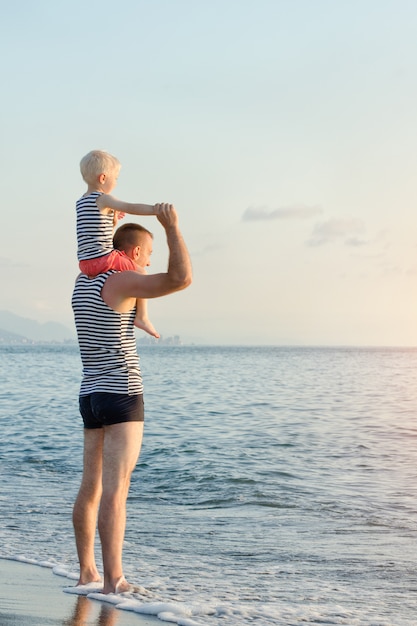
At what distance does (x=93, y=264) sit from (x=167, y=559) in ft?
8.04

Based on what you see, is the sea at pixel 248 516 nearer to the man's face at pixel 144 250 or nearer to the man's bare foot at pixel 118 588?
the man's bare foot at pixel 118 588

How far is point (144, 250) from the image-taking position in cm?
428

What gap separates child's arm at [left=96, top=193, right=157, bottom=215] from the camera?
3795 mm

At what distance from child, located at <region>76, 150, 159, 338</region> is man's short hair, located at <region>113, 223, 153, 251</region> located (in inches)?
3.8

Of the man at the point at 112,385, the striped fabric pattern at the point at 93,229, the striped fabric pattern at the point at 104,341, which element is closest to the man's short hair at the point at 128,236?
the man at the point at 112,385

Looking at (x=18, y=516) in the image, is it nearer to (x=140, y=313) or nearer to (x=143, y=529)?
(x=143, y=529)

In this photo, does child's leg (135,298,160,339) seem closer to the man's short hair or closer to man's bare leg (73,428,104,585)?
the man's short hair

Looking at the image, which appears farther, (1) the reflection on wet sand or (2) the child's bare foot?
(2) the child's bare foot

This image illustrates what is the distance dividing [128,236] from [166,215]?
517mm

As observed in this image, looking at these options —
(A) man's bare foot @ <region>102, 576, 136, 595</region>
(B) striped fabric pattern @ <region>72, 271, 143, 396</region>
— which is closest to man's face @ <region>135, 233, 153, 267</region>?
(B) striped fabric pattern @ <region>72, 271, 143, 396</region>

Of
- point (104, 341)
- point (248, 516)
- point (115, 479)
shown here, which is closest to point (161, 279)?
point (104, 341)

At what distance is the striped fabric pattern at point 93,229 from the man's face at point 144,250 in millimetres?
191

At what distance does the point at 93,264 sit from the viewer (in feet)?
13.4

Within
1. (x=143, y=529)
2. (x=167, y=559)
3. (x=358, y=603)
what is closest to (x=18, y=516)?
(x=143, y=529)
